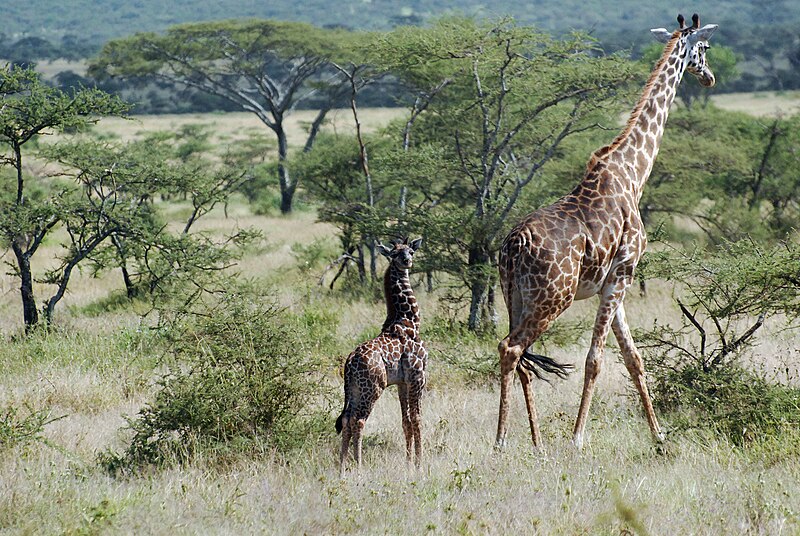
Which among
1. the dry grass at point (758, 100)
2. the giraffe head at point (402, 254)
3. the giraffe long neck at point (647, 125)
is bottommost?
the dry grass at point (758, 100)

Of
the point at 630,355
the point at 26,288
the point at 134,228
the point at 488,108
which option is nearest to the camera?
the point at 630,355

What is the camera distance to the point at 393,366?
6.73 metres

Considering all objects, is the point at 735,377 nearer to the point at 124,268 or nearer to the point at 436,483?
the point at 436,483

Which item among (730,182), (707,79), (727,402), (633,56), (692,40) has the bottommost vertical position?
(633,56)

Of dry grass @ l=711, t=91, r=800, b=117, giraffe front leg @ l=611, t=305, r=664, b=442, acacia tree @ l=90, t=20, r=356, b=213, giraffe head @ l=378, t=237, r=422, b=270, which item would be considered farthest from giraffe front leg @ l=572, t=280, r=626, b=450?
dry grass @ l=711, t=91, r=800, b=117

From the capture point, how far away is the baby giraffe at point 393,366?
6.56 meters

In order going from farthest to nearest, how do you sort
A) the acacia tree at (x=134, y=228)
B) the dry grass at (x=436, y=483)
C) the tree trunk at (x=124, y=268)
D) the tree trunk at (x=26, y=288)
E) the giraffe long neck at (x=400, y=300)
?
the tree trunk at (x=124, y=268)
the acacia tree at (x=134, y=228)
the tree trunk at (x=26, y=288)
the giraffe long neck at (x=400, y=300)
the dry grass at (x=436, y=483)

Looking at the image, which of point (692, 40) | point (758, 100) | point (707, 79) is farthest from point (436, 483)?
point (758, 100)

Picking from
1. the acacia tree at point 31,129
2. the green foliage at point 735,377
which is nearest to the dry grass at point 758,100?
the acacia tree at point 31,129

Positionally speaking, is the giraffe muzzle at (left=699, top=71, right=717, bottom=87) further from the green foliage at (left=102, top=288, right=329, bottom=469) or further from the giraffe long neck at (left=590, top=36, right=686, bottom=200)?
the green foliage at (left=102, top=288, right=329, bottom=469)

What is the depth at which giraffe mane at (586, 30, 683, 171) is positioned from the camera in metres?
7.60

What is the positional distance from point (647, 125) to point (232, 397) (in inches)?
148

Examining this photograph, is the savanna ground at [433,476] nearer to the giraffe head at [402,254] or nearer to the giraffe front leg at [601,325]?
the giraffe front leg at [601,325]

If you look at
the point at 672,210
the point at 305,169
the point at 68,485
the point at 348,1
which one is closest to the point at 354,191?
the point at 305,169
